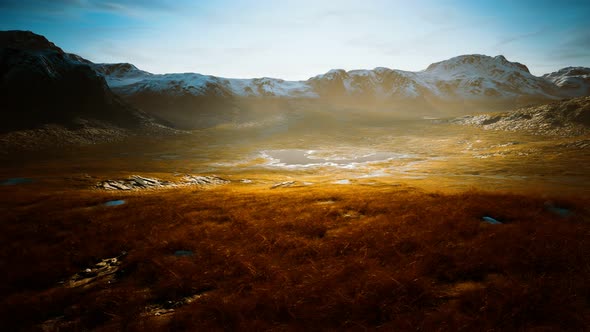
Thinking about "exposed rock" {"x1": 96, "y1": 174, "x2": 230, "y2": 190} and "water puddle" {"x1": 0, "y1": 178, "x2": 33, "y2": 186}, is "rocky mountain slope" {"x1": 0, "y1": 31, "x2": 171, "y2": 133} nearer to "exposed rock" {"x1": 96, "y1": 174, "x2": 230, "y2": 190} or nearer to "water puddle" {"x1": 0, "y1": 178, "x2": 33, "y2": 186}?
"water puddle" {"x1": 0, "y1": 178, "x2": 33, "y2": 186}

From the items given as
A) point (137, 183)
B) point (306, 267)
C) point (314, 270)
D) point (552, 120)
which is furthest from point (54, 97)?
point (552, 120)

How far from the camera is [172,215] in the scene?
17562 millimetres

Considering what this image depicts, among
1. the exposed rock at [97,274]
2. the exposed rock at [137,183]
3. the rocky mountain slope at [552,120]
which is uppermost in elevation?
the rocky mountain slope at [552,120]

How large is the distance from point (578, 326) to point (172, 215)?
63.9 feet

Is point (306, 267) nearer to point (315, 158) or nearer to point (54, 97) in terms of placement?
point (315, 158)

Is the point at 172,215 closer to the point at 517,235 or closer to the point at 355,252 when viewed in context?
the point at 355,252

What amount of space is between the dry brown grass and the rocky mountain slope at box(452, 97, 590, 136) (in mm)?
126440

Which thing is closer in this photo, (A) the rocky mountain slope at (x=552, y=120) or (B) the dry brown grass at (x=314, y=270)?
(B) the dry brown grass at (x=314, y=270)

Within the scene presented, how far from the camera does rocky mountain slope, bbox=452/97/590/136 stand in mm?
100688

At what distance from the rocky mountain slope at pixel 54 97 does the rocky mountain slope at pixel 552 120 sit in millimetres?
203390

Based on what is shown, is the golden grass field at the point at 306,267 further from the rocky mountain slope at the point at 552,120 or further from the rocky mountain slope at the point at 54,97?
the rocky mountain slope at the point at 54,97

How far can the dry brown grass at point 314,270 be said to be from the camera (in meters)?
6.57

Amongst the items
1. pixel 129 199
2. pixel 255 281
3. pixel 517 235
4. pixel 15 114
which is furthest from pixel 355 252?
pixel 15 114

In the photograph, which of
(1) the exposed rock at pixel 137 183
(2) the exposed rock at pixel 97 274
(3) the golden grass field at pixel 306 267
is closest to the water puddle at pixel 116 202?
(3) the golden grass field at pixel 306 267
